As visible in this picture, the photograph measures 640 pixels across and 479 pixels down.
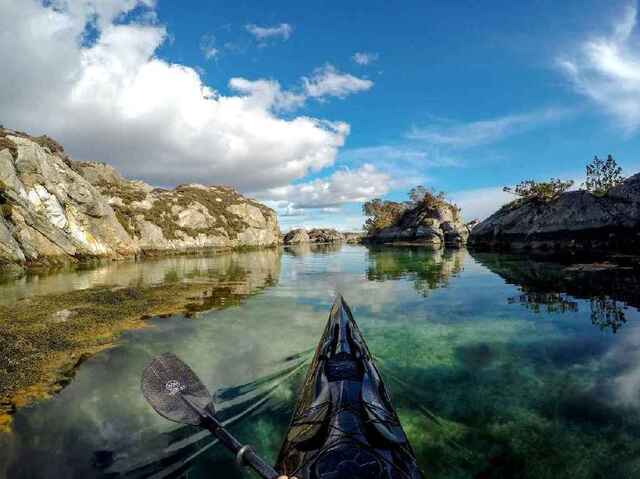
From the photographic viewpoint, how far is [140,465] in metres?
4.21

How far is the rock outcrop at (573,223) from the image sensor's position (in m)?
24.0

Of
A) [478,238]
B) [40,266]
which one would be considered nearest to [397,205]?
[478,238]

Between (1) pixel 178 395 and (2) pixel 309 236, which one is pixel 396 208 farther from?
(1) pixel 178 395

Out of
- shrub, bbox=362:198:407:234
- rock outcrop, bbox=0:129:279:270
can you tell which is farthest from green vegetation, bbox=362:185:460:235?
rock outcrop, bbox=0:129:279:270

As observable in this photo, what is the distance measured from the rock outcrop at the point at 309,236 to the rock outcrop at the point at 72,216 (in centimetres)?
4223

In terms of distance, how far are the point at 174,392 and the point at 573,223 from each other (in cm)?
3375

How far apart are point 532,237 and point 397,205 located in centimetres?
6419

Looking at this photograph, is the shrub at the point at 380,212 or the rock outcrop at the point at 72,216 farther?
the shrub at the point at 380,212

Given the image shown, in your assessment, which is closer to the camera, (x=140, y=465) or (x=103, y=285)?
(x=140, y=465)

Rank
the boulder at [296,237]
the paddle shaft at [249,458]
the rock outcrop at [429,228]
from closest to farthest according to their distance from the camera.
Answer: the paddle shaft at [249,458] → the rock outcrop at [429,228] → the boulder at [296,237]

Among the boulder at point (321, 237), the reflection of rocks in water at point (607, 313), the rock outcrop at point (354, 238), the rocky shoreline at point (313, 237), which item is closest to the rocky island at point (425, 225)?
the rock outcrop at point (354, 238)

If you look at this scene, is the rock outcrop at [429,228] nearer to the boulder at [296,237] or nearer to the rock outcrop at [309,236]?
the boulder at [296,237]

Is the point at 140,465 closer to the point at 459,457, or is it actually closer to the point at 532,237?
the point at 459,457

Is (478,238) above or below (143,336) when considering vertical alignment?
above
